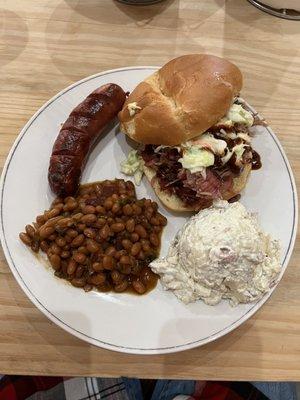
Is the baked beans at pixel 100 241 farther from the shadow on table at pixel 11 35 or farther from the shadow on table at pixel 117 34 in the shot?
the shadow on table at pixel 11 35

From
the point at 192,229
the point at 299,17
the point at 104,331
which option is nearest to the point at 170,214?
the point at 192,229

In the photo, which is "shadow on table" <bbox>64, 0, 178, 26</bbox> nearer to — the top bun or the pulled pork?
the top bun

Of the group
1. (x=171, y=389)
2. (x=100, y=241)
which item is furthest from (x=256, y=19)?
(x=171, y=389)

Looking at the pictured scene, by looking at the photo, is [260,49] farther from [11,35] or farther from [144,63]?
[11,35]

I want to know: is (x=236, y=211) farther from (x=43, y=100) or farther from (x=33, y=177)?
(x=43, y=100)

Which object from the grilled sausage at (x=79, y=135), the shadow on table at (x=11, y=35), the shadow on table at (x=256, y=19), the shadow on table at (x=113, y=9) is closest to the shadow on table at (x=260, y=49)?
the shadow on table at (x=256, y=19)

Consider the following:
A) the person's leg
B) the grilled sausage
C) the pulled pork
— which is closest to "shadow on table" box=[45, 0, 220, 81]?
the grilled sausage
